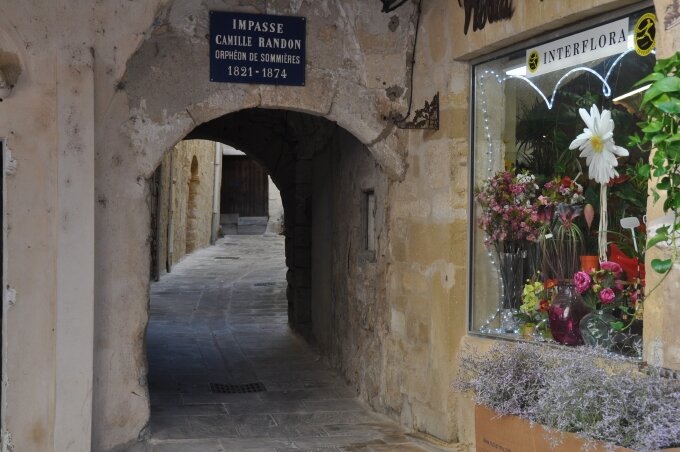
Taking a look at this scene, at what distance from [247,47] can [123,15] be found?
2.95ft

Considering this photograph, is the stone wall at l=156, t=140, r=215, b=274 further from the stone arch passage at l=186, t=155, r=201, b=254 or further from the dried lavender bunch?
the dried lavender bunch

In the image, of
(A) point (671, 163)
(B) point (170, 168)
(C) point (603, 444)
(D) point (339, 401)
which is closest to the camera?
(C) point (603, 444)

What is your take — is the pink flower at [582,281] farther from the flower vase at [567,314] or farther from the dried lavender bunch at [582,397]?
the dried lavender bunch at [582,397]

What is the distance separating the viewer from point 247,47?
17.3 feet

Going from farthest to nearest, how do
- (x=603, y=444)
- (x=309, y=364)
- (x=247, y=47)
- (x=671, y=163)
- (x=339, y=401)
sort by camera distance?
(x=309, y=364) < (x=339, y=401) < (x=247, y=47) < (x=671, y=163) < (x=603, y=444)

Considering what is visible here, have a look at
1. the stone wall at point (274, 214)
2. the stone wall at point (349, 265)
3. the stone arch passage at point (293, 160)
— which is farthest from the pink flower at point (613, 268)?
the stone wall at point (274, 214)

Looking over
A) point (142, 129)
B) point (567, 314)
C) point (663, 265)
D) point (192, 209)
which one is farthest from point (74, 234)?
point (192, 209)

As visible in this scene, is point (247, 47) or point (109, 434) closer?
point (109, 434)

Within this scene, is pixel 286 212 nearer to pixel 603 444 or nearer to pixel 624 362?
pixel 624 362

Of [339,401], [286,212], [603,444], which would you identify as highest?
[286,212]

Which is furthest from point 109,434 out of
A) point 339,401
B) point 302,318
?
point 302,318

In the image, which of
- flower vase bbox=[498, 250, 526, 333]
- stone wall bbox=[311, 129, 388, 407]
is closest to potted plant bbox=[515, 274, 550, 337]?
flower vase bbox=[498, 250, 526, 333]

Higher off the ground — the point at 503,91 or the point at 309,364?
the point at 503,91

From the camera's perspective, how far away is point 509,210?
453 cm
